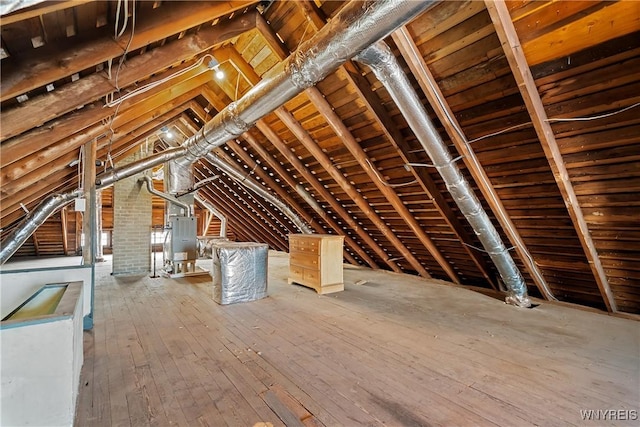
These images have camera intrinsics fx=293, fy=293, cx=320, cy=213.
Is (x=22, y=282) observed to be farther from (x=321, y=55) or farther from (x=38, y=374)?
(x=321, y=55)

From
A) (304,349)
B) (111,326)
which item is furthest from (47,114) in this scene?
(304,349)

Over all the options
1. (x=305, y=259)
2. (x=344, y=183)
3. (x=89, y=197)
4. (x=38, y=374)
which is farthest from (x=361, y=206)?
(x=38, y=374)

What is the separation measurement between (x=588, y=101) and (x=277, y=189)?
475cm

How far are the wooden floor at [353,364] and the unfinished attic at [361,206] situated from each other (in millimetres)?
20

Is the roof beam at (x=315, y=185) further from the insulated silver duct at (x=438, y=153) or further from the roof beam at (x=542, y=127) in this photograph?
the roof beam at (x=542, y=127)

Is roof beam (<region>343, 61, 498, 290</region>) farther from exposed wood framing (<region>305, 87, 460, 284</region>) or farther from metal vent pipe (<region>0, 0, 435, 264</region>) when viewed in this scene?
metal vent pipe (<region>0, 0, 435, 264</region>)

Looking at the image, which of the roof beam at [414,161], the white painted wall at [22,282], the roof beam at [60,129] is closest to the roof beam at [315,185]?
the roof beam at [60,129]

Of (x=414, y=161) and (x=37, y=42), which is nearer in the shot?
(x=37, y=42)

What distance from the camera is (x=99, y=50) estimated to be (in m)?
1.70

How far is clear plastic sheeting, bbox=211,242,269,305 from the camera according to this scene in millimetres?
3680

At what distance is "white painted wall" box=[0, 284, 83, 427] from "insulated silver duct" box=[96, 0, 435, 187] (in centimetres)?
210

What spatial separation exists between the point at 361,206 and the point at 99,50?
11.7 feet

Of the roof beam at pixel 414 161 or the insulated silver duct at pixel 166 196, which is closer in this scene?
the roof beam at pixel 414 161

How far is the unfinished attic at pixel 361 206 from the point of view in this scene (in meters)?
1.66
